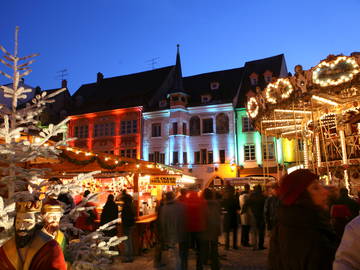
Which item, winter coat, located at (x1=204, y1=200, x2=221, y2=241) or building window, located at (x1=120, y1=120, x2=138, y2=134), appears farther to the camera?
building window, located at (x1=120, y1=120, x2=138, y2=134)

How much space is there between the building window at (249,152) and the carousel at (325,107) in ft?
35.0

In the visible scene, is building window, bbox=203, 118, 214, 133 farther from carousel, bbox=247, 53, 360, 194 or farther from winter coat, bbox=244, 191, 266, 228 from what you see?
winter coat, bbox=244, 191, 266, 228

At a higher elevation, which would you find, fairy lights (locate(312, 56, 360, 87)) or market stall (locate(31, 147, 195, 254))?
fairy lights (locate(312, 56, 360, 87))

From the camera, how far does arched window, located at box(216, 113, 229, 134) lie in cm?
3127

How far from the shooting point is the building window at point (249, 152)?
1185 inches

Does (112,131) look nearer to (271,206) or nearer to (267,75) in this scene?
(267,75)

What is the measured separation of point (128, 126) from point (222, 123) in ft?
34.5

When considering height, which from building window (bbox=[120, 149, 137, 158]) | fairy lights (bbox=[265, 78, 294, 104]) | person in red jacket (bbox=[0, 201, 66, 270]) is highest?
fairy lights (bbox=[265, 78, 294, 104])

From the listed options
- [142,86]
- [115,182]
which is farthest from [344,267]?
[142,86]

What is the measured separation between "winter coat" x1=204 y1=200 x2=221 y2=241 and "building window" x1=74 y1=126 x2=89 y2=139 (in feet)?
104

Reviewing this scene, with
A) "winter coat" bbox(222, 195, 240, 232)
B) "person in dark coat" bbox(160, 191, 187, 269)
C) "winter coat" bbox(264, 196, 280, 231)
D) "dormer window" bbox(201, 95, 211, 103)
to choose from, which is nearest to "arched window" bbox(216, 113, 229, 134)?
"dormer window" bbox(201, 95, 211, 103)

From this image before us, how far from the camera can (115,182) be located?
58.4ft

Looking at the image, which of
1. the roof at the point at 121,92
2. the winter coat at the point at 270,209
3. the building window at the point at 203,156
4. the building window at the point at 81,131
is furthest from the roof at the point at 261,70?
the winter coat at the point at 270,209

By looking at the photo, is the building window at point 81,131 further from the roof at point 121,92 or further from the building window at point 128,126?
the building window at point 128,126
